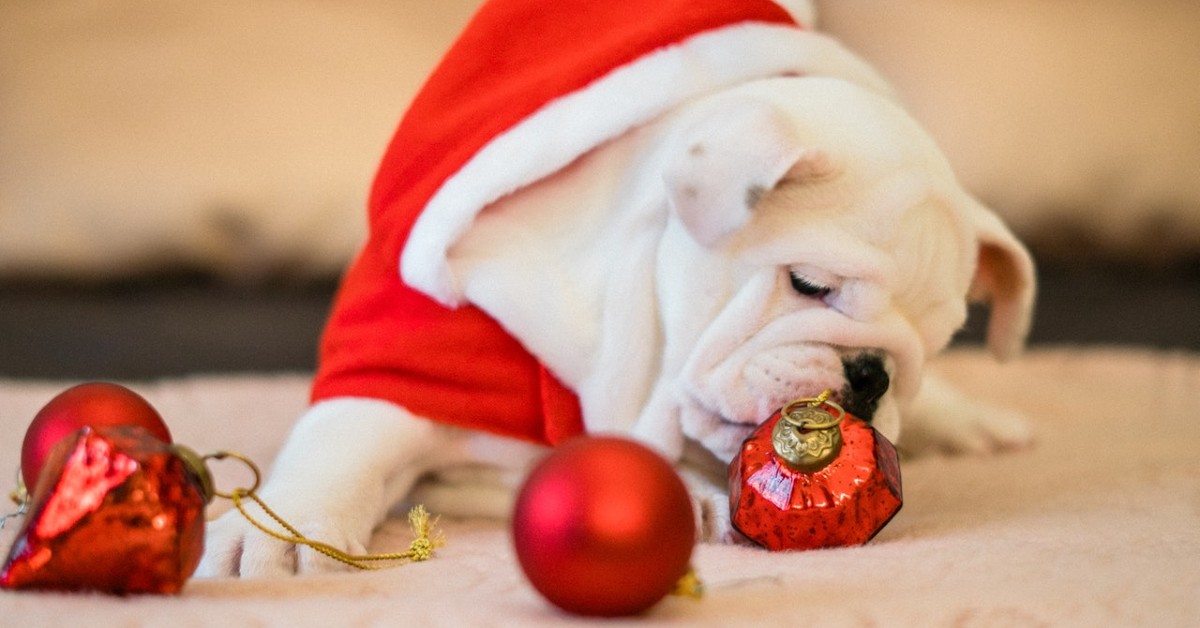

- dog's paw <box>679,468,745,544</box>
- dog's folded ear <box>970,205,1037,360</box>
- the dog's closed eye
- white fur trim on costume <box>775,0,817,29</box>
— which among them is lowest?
dog's paw <box>679,468,745,544</box>

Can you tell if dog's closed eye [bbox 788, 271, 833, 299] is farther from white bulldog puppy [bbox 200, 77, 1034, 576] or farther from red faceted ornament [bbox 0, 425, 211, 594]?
red faceted ornament [bbox 0, 425, 211, 594]

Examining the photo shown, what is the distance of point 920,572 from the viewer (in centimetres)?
66

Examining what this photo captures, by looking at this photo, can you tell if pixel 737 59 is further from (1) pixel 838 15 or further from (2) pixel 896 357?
(1) pixel 838 15

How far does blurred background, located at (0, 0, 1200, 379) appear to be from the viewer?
1.72 m

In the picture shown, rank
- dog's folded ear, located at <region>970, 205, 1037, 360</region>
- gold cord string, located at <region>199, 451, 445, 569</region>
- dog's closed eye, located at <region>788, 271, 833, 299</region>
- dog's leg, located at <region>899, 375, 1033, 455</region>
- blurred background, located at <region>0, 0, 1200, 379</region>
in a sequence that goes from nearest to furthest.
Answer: gold cord string, located at <region>199, 451, 445, 569</region> < dog's closed eye, located at <region>788, 271, 833, 299</region> < dog's folded ear, located at <region>970, 205, 1037, 360</region> < dog's leg, located at <region>899, 375, 1033, 455</region> < blurred background, located at <region>0, 0, 1200, 379</region>

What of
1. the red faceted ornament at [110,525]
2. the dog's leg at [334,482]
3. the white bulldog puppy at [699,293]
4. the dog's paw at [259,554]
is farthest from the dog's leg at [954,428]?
the red faceted ornament at [110,525]

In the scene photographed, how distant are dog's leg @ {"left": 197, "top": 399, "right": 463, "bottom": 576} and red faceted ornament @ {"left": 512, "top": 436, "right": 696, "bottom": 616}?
246mm

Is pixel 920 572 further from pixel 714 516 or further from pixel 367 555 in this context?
pixel 367 555

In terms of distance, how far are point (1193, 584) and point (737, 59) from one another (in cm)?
52

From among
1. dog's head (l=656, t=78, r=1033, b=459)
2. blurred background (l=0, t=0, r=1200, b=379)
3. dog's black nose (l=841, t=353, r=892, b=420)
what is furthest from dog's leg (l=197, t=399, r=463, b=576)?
blurred background (l=0, t=0, r=1200, b=379)

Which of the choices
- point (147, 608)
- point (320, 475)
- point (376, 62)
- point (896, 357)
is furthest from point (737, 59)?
point (376, 62)

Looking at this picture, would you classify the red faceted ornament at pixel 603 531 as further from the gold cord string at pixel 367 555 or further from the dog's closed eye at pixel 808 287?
the dog's closed eye at pixel 808 287

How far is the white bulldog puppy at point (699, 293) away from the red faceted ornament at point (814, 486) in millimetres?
58

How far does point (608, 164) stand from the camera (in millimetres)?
951
